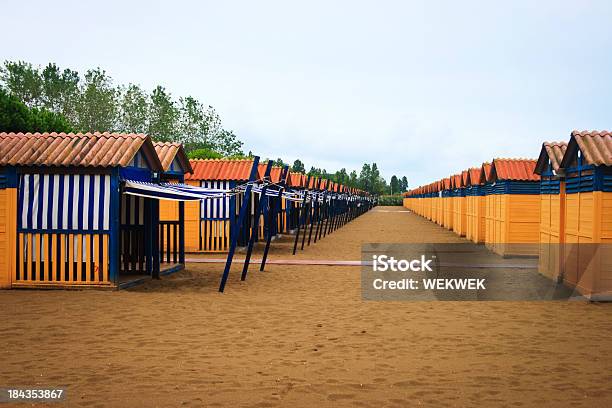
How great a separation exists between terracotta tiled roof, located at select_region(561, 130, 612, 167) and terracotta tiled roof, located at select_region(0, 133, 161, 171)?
8.36m

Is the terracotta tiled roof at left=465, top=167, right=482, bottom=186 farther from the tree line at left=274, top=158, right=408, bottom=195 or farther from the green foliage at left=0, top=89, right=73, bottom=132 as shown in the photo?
the tree line at left=274, top=158, right=408, bottom=195

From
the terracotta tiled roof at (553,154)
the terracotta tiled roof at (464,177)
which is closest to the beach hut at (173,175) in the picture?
the terracotta tiled roof at (553,154)

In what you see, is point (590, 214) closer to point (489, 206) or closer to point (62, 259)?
point (62, 259)

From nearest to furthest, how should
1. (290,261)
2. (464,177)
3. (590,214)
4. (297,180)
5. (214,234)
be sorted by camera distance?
(590,214)
(290,261)
(214,234)
(464,177)
(297,180)

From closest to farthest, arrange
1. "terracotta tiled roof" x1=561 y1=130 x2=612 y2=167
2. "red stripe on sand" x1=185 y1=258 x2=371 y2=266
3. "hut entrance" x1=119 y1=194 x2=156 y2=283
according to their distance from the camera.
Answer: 1. "terracotta tiled roof" x1=561 y1=130 x2=612 y2=167
2. "hut entrance" x1=119 y1=194 x2=156 y2=283
3. "red stripe on sand" x1=185 y1=258 x2=371 y2=266

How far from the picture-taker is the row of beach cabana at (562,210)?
1146 centimetres

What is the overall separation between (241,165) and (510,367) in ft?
51.6

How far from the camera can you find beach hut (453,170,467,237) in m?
32.2

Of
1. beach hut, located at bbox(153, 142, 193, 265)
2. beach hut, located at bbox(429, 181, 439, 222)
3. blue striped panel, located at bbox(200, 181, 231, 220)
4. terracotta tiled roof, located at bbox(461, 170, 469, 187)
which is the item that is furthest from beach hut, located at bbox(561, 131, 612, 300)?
beach hut, located at bbox(429, 181, 439, 222)

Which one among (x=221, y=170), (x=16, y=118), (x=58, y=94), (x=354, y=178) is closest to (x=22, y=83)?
(x=58, y=94)

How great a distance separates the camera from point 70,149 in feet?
40.9

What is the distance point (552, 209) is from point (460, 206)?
18770 millimetres

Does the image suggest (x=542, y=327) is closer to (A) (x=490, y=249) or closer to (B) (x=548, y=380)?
(B) (x=548, y=380)

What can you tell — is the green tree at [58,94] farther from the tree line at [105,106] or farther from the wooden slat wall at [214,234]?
the wooden slat wall at [214,234]
